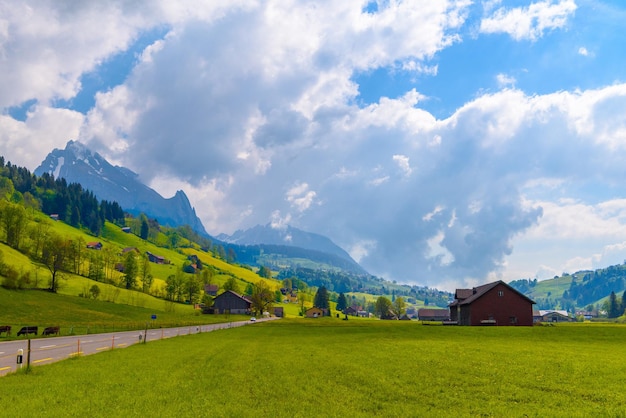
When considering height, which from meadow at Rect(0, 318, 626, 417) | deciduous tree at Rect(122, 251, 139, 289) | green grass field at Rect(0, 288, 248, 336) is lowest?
green grass field at Rect(0, 288, 248, 336)

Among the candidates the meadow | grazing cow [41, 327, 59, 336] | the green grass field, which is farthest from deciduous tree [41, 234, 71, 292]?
the meadow

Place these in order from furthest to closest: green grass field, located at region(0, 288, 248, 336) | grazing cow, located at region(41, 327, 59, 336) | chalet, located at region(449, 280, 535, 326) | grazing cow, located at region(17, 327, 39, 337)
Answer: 1. chalet, located at region(449, 280, 535, 326)
2. green grass field, located at region(0, 288, 248, 336)
3. grazing cow, located at region(41, 327, 59, 336)
4. grazing cow, located at region(17, 327, 39, 337)

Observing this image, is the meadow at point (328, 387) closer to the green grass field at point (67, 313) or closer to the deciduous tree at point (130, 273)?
the green grass field at point (67, 313)

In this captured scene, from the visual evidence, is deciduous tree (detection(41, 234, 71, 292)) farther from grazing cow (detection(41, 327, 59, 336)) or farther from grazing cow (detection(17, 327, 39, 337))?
grazing cow (detection(41, 327, 59, 336))

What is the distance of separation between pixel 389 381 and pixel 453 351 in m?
→ 16.5

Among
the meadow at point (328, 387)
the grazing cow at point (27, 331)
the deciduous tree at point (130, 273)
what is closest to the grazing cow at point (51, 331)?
the grazing cow at point (27, 331)

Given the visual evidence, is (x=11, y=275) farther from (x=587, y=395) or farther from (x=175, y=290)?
(x=587, y=395)

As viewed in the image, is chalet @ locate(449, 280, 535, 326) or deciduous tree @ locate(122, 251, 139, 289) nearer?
chalet @ locate(449, 280, 535, 326)

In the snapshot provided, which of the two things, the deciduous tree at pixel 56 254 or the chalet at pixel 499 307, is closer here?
the chalet at pixel 499 307

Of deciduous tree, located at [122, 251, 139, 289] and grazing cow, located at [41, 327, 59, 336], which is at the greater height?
deciduous tree, located at [122, 251, 139, 289]

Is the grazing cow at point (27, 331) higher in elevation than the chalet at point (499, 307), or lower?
lower

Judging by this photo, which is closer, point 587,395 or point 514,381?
point 587,395

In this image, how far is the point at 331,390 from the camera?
20.6 m

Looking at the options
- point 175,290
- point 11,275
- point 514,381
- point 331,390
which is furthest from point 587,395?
point 175,290
